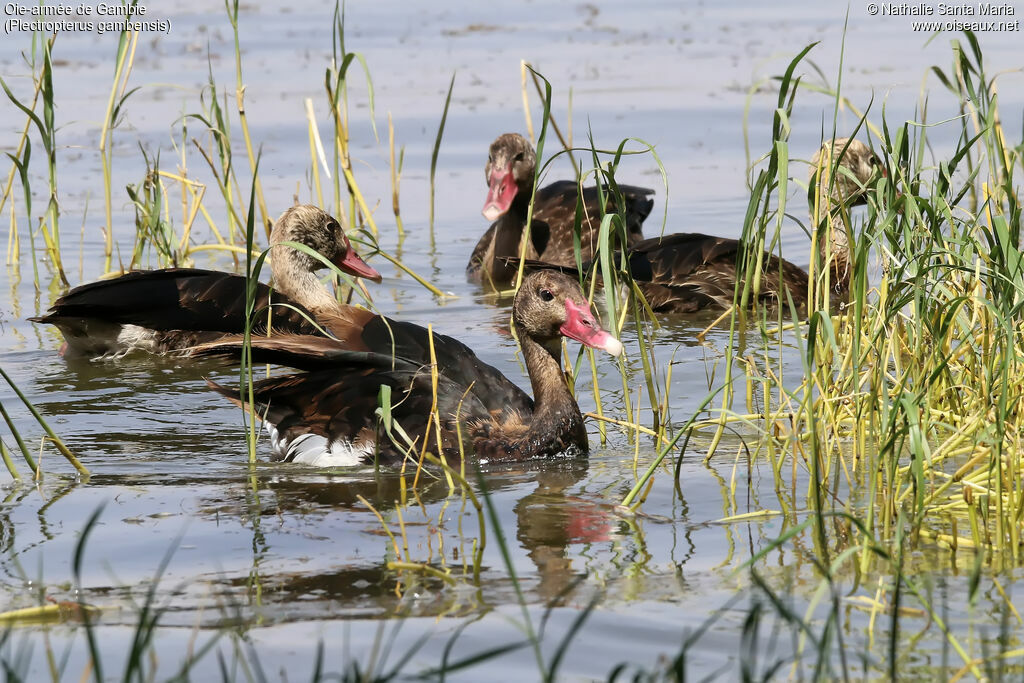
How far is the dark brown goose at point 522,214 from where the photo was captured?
9.73 meters

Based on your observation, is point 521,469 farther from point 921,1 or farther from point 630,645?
point 921,1

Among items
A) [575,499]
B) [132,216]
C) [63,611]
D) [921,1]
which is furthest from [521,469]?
[921,1]

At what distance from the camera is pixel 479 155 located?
40.5 feet

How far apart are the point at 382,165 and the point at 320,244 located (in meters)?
3.86

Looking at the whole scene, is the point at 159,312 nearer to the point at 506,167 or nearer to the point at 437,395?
the point at 437,395

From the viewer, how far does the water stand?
3812 millimetres

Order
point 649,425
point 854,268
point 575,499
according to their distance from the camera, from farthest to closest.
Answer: point 649,425
point 575,499
point 854,268

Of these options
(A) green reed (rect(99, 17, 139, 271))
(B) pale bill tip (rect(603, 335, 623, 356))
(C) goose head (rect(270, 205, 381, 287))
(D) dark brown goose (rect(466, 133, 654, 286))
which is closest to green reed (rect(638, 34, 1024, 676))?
(B) pale bill tip (rect(603, 335, 623, 356))

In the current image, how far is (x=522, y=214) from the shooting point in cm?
1024

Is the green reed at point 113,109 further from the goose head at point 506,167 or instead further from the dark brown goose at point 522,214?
the goose head at point 506,167

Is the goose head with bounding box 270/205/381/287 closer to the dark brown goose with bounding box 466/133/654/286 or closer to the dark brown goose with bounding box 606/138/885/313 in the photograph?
the dark brown goose with bounding box 466/133/654/286

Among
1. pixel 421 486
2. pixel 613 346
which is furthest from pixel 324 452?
Answer: pixel 613 346

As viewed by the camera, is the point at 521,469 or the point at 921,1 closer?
the point at 521,469

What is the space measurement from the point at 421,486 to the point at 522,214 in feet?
16.7
